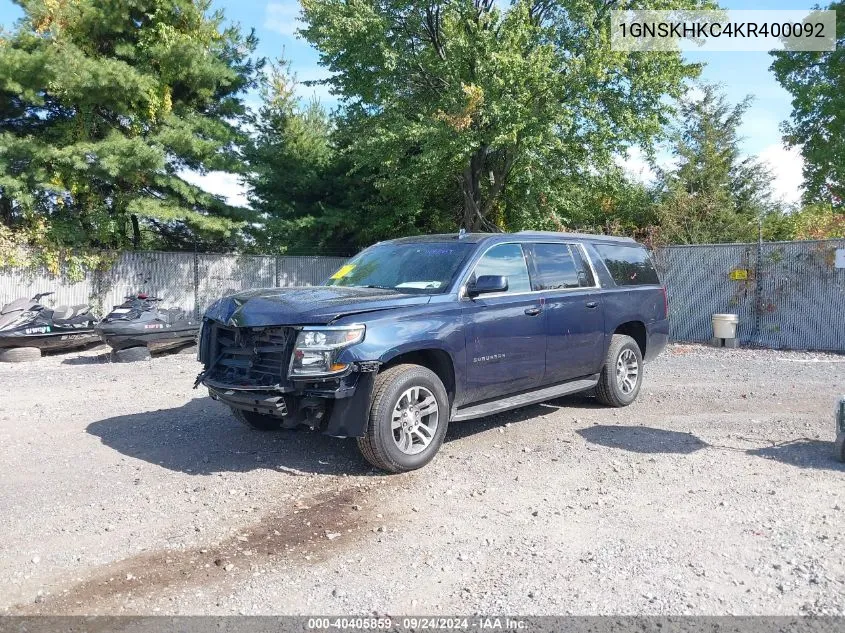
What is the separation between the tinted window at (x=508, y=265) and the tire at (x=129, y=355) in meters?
8.16

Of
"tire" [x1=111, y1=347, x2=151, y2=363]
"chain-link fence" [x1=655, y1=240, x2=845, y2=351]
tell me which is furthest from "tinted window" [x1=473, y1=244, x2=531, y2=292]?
"chain-link fence" [x1=655, y1=240, x2=845, y2=351]

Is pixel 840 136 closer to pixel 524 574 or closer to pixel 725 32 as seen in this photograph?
pixel 725 32

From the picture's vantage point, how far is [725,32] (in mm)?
17750

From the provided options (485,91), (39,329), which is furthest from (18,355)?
(485,91)

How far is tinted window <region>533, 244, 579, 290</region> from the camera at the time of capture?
21.9 ft

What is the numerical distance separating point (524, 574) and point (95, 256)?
1637 cm

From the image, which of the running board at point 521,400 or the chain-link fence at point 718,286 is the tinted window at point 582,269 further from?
the chain-link fence at point 718,286

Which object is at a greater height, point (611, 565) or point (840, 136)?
point (840, 136)

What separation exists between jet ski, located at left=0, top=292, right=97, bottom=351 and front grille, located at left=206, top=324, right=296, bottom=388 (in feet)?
28.0

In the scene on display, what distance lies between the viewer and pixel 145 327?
1188 centimetres

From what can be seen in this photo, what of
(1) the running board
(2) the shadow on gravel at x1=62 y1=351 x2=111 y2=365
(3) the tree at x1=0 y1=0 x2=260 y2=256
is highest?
(3) the tree at x1=0 y1=0 x2=260 y2=256

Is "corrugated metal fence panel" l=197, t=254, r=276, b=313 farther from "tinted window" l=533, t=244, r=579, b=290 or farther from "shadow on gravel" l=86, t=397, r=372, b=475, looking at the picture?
"tinted window" l=533, t=244, r=579, b=290

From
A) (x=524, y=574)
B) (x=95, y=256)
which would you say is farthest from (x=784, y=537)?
(x=95, y=256)

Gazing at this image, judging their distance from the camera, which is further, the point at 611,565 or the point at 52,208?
the point at 52,208
